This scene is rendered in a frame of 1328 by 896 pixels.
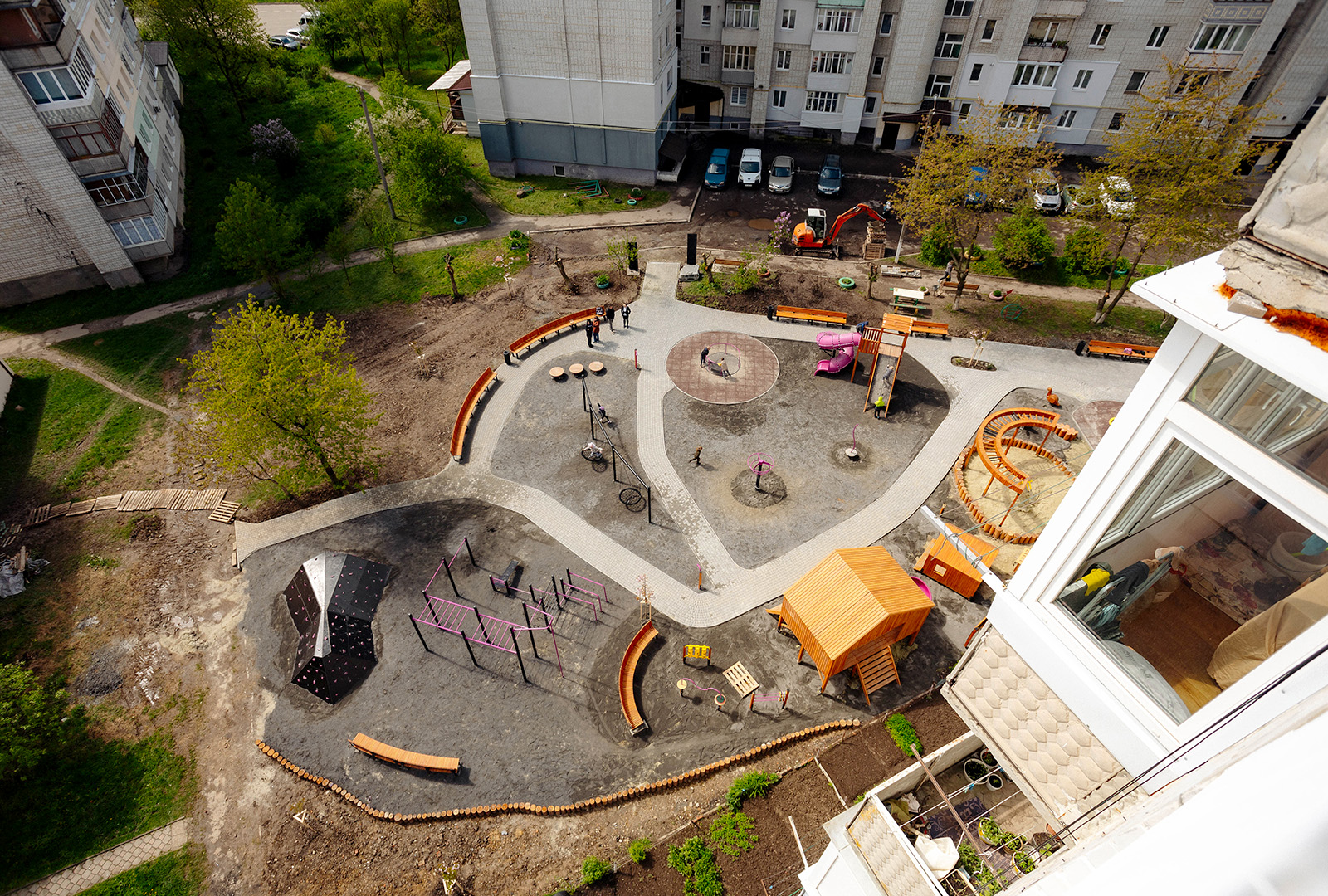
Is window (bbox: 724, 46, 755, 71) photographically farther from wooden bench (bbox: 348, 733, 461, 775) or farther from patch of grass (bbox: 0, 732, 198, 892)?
patch of grass (bbox: 0, 732, 198, 892)

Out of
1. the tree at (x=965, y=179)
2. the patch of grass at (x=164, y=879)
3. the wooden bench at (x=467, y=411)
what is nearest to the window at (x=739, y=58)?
the tree at (x=965, y=179)

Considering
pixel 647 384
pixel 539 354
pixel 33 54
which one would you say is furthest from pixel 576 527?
pixel 33 54

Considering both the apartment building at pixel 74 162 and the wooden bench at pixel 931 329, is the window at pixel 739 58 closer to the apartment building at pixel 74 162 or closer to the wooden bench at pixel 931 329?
the wooden bench at pixel 931 329

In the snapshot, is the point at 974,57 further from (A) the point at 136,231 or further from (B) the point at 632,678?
(A) the point at 136,231

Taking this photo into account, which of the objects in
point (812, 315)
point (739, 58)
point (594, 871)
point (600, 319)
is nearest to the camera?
point (594, 871)

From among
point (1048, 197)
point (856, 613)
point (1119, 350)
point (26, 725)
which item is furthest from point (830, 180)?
point (26, 725)

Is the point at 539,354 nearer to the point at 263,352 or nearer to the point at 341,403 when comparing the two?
the point at 341,403

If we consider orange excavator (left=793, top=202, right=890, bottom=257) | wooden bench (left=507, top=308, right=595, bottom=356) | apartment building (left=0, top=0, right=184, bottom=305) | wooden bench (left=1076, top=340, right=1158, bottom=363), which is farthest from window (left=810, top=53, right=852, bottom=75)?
apartment building (left=0, top=0, right=184, bottom=305)
